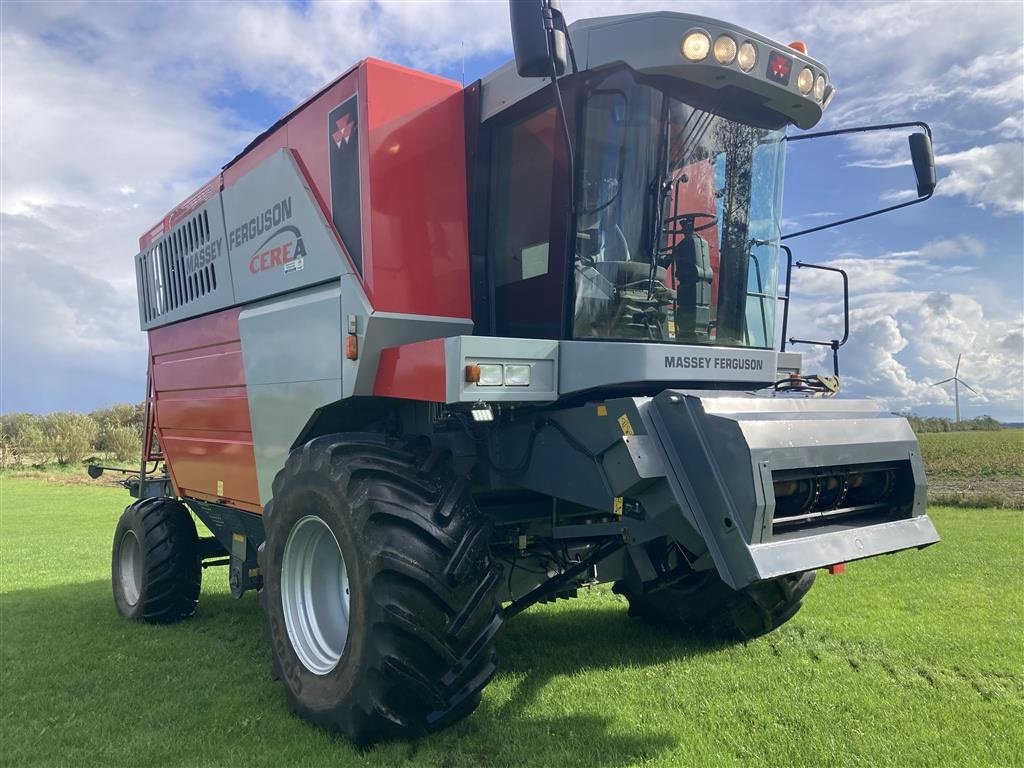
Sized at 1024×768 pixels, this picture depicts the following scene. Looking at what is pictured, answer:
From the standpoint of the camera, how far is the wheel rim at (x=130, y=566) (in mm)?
6727

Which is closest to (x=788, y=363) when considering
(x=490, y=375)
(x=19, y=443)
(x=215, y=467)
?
(x=490, y=375)

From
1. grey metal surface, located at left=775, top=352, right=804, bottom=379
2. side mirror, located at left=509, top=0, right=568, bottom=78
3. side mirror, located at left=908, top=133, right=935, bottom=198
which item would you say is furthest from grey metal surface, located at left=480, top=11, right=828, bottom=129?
grey metal surface, located at left=775, top=352, right=804, bottom=379

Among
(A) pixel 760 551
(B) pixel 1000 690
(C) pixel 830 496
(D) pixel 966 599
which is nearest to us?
(A) pixel 760 551

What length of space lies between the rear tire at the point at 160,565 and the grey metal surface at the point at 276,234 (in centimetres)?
239

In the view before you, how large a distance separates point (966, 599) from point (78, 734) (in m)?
6.66

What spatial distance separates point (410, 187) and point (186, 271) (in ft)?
10.1

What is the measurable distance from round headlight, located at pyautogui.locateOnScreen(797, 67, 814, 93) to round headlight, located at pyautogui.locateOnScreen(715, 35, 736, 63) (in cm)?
55

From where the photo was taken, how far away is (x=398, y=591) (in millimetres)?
3299

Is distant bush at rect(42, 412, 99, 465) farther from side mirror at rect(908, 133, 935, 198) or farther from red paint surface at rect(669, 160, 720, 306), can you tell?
side mirror at rect(908, 133, 935, 198)

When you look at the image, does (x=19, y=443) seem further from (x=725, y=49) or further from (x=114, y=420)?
(x=725, y=49)

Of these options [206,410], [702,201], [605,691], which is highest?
[702,201]

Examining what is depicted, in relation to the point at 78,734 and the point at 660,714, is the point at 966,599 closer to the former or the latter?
the point at 660,714

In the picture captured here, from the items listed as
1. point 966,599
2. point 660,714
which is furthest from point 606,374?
point 966,599

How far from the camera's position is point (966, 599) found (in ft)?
21.7
